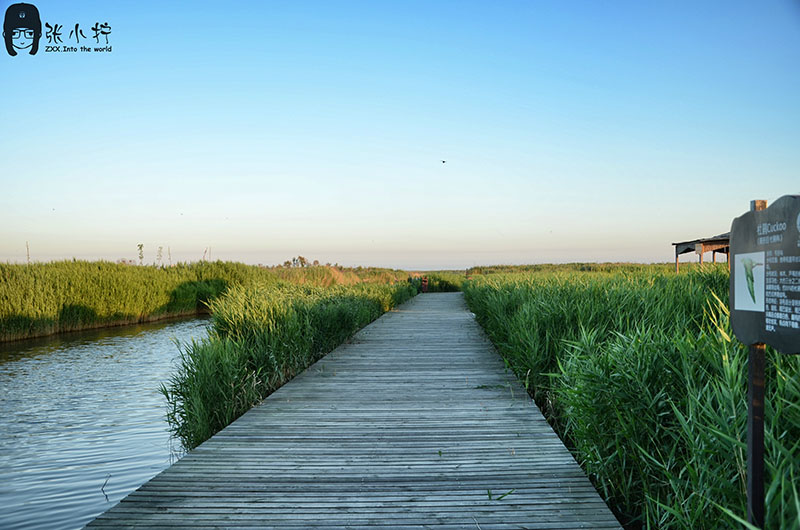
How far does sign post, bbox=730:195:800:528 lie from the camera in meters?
1.49

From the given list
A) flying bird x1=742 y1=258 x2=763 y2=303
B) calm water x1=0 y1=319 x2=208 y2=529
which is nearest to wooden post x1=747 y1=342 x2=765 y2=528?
flying bird x1=742 y1=258 x2=763 y2=303

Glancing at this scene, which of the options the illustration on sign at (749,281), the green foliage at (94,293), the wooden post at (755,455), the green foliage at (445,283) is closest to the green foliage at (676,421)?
the wooden post at (755,455)

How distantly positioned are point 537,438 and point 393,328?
7623 millimetres

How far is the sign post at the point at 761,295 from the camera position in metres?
1.49

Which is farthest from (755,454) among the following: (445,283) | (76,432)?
(445,283)

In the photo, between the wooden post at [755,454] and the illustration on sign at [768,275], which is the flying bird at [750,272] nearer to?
the illustration on sign at [768,275]

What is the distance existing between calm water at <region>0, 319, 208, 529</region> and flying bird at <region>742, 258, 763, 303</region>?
13.8ft

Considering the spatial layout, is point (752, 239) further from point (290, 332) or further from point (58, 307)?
point (58, 307)

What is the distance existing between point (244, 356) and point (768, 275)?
504 cm

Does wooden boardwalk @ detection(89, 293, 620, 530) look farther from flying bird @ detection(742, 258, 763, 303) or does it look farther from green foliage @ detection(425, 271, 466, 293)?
green foliage @ detection(425, 271, 466, 293)

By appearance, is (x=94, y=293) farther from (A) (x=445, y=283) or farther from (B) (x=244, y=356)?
(A) (x=445, y=283)

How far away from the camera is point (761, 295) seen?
163 centimetres

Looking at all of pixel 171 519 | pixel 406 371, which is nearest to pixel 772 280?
pixel 171 519

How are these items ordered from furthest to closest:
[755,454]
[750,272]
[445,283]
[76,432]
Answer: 1. [445,283]
2. [76,432]
3. [750,272]
4. [755,454]
